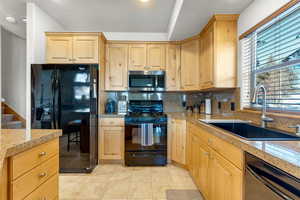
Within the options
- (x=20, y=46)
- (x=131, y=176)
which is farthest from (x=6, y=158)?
(x=20, y=46)

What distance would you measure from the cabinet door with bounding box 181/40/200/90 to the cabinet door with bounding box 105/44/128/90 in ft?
3.57

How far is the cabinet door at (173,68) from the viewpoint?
3.21 m

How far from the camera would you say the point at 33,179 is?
106 centimetres

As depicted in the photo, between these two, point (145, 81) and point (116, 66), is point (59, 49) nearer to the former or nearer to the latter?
point (116, 66)

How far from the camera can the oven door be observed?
285 cm

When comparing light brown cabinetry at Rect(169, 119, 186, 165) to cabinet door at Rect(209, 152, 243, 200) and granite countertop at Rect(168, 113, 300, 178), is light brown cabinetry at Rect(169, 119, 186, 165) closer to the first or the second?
cabinet door at Rect(209, 152, 243, 200)

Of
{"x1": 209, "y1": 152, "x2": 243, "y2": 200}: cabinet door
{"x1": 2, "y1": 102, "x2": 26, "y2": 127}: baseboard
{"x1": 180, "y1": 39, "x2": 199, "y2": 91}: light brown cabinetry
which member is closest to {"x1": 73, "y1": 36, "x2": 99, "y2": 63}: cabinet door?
{"x1": 180, "y1": 39, "x2": 199, "y2": 91}: light brown cabinetry

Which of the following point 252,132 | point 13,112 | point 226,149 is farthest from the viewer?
point 13,112

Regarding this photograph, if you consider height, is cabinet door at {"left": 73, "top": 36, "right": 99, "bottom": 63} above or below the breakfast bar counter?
above

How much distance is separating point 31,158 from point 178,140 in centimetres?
218

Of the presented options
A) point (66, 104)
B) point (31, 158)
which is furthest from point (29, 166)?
point (66, 104)

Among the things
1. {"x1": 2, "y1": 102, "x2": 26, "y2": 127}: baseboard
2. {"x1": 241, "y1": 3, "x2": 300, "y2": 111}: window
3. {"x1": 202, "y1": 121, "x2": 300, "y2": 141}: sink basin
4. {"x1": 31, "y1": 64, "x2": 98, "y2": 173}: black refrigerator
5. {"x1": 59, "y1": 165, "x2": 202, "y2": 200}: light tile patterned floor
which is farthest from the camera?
{"x1": 2, "y1": 102, "x2": 26, "y2": 127}: baseboard

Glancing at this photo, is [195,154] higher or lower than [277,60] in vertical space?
lower

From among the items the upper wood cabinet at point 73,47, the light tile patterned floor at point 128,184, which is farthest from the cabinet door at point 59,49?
the light tile patterned floor at point 128,184
